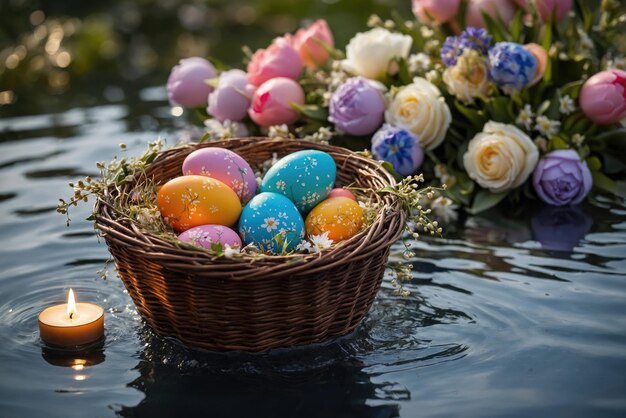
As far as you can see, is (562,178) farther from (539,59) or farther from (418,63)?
(418,63)

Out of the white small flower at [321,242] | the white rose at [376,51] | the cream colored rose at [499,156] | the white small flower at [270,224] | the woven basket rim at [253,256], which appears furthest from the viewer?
the white rose at [376,51]

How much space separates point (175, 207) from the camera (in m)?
1.91

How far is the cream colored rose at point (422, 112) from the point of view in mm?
2645

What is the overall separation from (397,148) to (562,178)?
56cm

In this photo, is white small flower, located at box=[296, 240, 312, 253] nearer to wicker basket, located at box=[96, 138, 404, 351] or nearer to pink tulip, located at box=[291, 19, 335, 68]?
wicker basket, located at box=[96, 138, 404, 351]

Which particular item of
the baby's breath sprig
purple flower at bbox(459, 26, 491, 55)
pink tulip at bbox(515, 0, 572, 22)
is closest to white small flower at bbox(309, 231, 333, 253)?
the baby's breath sprig

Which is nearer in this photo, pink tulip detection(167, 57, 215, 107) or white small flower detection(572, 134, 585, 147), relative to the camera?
white small flower detection(572, 134, 585, 147)

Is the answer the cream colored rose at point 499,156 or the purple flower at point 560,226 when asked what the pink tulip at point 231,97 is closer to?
the cream colored rose at point 499,156

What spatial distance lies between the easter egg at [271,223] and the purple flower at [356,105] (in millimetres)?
823

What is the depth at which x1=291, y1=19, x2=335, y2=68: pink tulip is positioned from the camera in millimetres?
3014

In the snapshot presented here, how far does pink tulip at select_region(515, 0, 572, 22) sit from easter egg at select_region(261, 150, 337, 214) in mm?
1304

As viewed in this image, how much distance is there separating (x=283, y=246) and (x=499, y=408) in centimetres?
57

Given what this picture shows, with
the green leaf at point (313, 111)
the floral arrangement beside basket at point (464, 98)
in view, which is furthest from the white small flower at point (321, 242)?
the green leaf at point (313, 111)

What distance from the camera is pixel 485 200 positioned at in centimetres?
268
